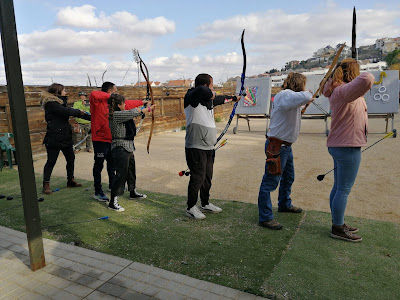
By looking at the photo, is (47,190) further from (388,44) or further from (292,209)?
(388,44)

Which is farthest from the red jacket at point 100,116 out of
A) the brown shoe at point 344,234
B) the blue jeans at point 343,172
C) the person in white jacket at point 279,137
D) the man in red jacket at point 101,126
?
the brown shoe at point 344,234

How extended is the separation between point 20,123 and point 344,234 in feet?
10.5

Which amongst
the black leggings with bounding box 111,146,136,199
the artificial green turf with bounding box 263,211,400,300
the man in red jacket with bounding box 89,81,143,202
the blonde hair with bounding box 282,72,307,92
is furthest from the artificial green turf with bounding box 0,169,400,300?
the blonde hair with bounding box 282,72,307,92

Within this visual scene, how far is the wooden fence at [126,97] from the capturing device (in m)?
7.64

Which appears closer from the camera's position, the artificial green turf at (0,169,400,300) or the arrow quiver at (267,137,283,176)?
the artificial green turf at (0,169,400,300)

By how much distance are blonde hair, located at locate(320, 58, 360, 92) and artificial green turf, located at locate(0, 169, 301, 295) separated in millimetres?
1683

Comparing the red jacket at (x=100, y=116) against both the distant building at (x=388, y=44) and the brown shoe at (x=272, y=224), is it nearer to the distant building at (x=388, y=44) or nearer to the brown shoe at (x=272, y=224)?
the brown shoe at (x=272, y=224)

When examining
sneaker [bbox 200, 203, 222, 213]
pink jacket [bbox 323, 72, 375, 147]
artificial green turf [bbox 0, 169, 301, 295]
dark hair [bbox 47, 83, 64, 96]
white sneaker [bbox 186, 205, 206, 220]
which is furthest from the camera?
dark hair [bbox 47, 83, 64, 96]

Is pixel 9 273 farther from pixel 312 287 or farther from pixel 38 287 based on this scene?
pixel 312 287

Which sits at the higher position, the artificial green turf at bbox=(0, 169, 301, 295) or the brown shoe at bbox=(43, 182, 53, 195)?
the brown shoe at bbox=(43, 182, 53, 195)

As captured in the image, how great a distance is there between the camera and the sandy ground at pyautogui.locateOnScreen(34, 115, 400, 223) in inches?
184

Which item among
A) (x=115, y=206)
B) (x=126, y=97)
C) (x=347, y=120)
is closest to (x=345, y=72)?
(x=347, y=120)

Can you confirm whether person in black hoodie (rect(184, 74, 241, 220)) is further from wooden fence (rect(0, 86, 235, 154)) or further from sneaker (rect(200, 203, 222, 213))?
wooden fence (rect(0, 86, 235, 154))

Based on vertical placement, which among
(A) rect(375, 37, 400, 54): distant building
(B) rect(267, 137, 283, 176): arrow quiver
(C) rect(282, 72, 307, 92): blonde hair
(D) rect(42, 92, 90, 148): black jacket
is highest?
(A) rect(375, 37, 400, 54): distant building
